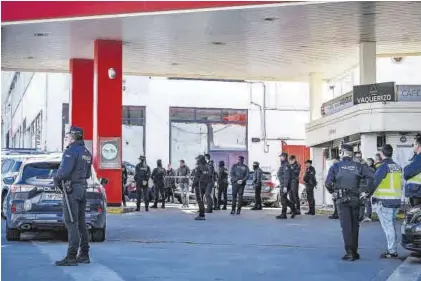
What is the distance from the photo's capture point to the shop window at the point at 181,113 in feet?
124

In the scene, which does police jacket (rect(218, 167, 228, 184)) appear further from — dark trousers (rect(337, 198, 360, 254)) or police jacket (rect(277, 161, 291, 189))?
dark trousers (rect(337, 198, 360, 254))

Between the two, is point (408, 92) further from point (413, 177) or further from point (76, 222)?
point (76, 222)

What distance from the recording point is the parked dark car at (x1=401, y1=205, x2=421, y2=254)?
9641 mm

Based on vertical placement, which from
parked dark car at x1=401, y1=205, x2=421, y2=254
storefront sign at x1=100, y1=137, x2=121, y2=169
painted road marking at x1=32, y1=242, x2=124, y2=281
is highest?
storefront sign at x1=100, y1=137, x2=121, y2=169

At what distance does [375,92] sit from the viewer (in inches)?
763

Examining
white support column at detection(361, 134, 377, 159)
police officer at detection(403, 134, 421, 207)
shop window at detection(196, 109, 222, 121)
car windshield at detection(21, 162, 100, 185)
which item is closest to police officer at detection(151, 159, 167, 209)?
white support column at detection(361, 134, 377, 159)

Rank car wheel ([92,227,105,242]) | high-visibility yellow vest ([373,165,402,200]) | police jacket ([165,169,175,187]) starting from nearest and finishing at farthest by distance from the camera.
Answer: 1. high-visibility yellow vest ([373,165,402,200])
2. car wheel ([92,227,105,242])
3. police jacket ([165,169,175,187])

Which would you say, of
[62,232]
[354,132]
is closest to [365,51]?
[354,132]

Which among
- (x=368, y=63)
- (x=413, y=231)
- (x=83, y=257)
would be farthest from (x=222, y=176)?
(x=83, y=257)

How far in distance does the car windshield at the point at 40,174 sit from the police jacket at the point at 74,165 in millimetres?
2362

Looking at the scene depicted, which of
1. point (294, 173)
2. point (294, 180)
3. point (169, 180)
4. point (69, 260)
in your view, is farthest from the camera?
point (169, 180)

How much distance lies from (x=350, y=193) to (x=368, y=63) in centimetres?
1157

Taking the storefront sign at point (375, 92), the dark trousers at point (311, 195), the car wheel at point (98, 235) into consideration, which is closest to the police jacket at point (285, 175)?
the dark trousers at point (311, 195)

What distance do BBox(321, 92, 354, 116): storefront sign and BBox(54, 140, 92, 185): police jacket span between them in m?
12.6
